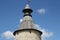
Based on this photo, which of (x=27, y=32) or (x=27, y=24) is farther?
(x=27, y=24)

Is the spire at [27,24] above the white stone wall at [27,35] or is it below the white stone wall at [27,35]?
above

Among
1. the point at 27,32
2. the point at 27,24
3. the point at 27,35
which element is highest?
the point at 27,24

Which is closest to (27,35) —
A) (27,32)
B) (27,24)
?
(27,32)

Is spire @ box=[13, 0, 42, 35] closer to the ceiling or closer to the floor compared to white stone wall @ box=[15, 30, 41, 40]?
closer to the ceiling

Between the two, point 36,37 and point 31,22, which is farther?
point 31,22

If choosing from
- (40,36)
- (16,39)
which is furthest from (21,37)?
(40,36)

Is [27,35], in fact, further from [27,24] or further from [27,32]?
[27,24]

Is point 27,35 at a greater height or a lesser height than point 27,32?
lesser

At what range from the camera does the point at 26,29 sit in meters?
33.8

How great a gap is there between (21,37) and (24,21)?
398cm

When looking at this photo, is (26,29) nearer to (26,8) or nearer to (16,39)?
(16,39)

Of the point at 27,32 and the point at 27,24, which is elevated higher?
the point at 27,24

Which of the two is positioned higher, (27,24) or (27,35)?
(27,24)

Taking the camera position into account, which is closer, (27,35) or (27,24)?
(27,35)
